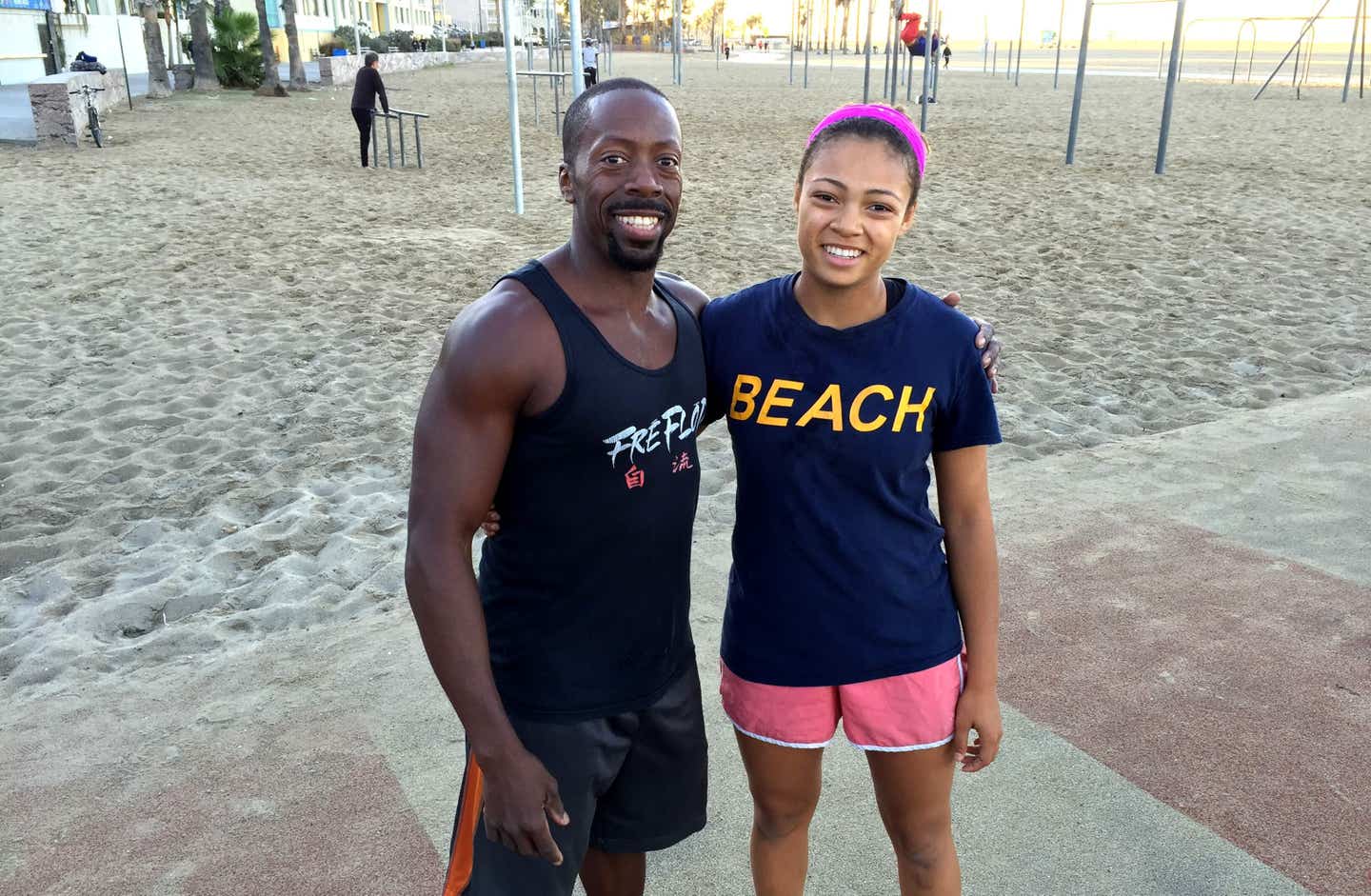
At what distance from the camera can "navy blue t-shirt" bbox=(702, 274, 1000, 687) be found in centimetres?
179

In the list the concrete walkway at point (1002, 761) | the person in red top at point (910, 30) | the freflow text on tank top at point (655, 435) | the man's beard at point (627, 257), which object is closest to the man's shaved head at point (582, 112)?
the man's beard at point (627, 257)

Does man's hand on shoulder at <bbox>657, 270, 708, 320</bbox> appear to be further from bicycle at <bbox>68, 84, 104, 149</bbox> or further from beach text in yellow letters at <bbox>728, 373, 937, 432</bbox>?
bicycle at <bbox>68, 84, 104, 149</bbox>

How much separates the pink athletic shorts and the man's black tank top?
185 mm

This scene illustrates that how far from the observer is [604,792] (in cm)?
187

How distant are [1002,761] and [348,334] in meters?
5.41

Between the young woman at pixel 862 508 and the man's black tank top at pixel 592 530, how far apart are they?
0.13 meters

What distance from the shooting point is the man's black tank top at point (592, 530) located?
1640 millimetres

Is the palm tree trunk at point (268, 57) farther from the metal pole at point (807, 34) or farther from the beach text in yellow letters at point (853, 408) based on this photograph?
the beach text in yellow letters at point (853, 408)

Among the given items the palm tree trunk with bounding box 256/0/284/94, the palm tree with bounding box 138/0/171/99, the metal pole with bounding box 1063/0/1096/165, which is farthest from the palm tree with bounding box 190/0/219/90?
the metal pole with bounding box 1063/0/1096/165

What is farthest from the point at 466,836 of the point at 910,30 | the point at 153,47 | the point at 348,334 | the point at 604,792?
the point at 153,47

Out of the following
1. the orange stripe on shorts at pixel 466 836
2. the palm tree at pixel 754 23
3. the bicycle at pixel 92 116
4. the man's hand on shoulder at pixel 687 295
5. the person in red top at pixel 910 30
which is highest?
the palm tree at pixel 754 23

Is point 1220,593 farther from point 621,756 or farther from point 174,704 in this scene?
point 174,704

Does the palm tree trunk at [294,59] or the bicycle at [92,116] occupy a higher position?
the palm tree trunk at [294,59]

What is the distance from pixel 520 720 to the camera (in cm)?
176
